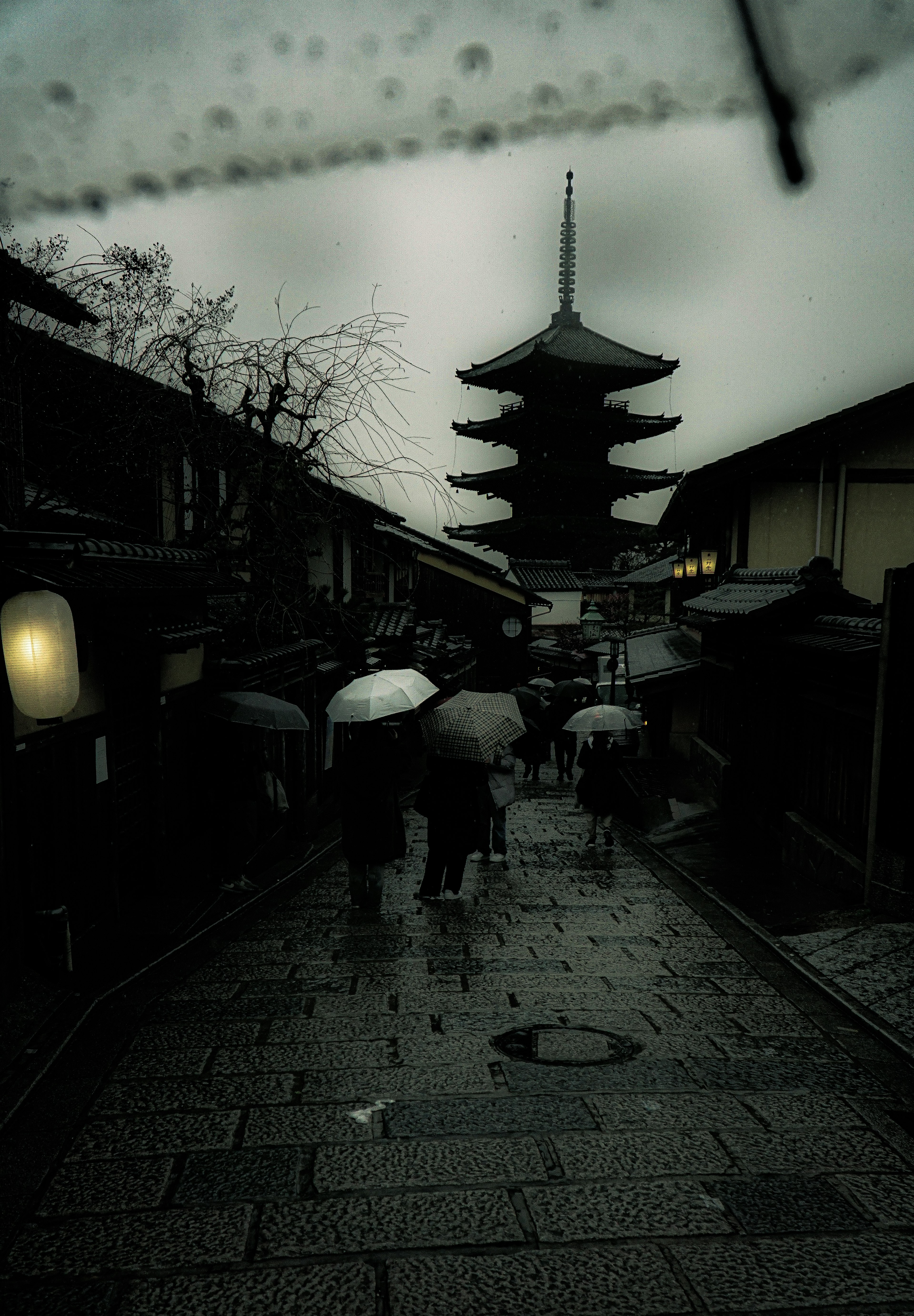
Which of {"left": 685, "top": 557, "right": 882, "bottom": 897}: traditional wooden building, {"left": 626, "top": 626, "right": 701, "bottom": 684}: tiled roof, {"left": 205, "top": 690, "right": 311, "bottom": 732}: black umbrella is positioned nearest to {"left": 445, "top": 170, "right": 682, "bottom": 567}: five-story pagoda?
{"left": 626, "top": 626, "right": 701, "bottom": 684}: tiled roof

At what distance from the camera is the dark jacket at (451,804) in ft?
30.5

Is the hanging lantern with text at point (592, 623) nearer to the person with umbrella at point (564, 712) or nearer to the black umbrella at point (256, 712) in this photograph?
the person with umbrella at point (564, 712)

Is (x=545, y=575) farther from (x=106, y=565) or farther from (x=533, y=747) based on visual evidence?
(x=106, y=565)

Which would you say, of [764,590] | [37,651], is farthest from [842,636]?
[37,651]

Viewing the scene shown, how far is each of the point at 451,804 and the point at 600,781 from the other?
4.30 meters

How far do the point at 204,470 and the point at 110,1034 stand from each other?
8016mm

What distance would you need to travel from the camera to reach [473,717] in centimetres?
961

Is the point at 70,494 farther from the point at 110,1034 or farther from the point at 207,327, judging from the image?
the point at 110,1034

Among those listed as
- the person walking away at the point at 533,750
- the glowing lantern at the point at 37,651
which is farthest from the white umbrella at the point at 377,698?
the person walking away at the point at 533,750

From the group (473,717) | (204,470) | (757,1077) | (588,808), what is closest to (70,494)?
(204,470)

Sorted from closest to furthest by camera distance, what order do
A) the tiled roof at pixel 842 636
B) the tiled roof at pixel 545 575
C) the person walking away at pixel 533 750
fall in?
the tiled roof at pixel 842 636 → the person walking away at pixel 533 750 → the tiled roof at pixel 545 575

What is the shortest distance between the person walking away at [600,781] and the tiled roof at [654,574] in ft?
68.2

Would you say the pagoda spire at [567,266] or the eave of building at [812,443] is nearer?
the eave of building at [812,443]

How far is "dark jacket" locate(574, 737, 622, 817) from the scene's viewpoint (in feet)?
42.7
